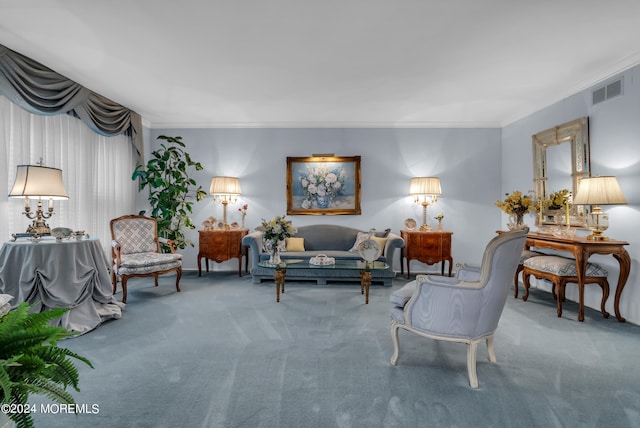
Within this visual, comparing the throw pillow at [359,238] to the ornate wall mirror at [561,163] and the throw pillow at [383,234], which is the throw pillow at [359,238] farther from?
the ornate wall mirror at [561,163]

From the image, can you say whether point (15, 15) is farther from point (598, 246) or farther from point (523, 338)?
point (598, 246)

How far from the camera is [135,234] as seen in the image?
4.56 m

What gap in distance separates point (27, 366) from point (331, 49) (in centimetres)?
329

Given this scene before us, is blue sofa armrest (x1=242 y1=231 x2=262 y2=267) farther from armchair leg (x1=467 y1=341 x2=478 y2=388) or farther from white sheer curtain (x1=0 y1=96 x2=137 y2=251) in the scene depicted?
armchair leg (x1=467 y1=341 x2=478 y2=388)

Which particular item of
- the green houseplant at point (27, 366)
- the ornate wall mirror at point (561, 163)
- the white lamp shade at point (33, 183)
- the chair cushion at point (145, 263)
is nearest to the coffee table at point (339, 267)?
the chair cushion at point (145, 263)

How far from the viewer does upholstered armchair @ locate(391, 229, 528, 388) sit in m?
2.11

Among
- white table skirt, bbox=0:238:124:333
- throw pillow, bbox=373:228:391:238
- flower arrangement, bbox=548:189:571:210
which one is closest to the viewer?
white table skirt, bbox=0:238:124:333

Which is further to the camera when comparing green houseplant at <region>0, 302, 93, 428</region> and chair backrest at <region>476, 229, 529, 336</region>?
chair backrest at <region>476, 229, 529, 336</region>

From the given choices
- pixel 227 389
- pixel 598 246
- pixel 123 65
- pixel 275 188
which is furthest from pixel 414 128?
pixel 227 389

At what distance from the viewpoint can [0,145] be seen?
3156 millimetres

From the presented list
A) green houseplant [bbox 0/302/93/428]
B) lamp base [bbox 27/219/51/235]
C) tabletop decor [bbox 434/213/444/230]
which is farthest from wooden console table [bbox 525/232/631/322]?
lamp base [bbox 27/219/51/235]

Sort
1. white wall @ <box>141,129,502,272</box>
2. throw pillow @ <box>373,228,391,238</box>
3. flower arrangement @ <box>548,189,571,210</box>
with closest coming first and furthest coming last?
Answer: 1. flower arrangement @ <box>548,189,571,210</box>
2. throw pillow @ <box>373,228,391,238</box>
3. white wall @ <box>141,129,502,272</box>

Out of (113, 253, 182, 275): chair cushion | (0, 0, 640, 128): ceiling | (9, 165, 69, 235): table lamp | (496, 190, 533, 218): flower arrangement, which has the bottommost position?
(113, 253, 182, 275): chair cushion

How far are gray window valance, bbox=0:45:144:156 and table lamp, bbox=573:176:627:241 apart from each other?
586cm
